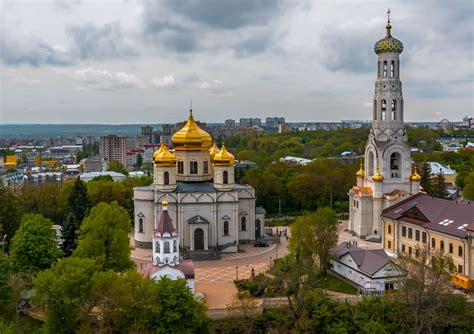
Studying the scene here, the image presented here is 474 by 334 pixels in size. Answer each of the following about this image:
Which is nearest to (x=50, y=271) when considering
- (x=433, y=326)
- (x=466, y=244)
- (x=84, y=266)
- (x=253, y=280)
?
(x=84, y=266)

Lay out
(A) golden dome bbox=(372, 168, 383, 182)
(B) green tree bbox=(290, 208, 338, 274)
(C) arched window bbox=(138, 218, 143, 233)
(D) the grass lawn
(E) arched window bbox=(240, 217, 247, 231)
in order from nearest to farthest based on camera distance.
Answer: (D) the grass lawn → (B) green tree bbox=(290, 208, 338, 274) → (C) arched window bbox=(138, 218, 143, 233) → (A) golden dome bbox=(372, 168, 383, 182) → (E) arched window bbox=(240, 217, 247, 231)

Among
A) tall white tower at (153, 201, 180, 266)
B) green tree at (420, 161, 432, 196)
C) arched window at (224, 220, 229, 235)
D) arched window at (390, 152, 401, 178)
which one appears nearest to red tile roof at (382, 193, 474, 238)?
arched window at (390, 152, 401, 178)

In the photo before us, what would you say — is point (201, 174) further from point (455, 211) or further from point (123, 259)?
point (455, 211)

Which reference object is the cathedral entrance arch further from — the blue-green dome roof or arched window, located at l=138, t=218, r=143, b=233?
the blue-green dome roof

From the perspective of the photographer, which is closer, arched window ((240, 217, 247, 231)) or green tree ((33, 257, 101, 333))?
green tree ((33, 257, 101, 333))

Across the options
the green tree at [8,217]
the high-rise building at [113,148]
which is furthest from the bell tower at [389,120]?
the high-rise building at [113,148]

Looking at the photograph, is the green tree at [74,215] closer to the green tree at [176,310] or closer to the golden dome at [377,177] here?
the green tree at [176,310]
